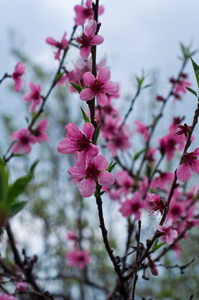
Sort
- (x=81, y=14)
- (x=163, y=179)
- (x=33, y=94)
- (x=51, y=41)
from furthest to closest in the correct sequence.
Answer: (x=33, y=94) < (x=163, y=179) < (x=51, y=41) < (x=81, y=14)

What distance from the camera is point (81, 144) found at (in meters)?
0.69

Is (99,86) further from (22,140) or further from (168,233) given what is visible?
(22,140)

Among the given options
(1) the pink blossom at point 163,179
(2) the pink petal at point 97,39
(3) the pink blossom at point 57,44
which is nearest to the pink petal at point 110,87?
(2) the pink petal at point 97,39

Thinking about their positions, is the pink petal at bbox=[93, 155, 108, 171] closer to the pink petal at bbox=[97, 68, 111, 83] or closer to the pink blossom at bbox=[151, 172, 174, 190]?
the pink petal at bbox=[97, 68, 111, 83]

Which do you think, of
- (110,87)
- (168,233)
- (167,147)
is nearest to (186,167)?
(168,233)

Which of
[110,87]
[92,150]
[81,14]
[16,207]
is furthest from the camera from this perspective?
[81,14]

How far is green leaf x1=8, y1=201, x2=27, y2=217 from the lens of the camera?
0.43 meters

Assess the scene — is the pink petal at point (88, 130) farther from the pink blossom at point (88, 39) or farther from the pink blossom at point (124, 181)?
the pink blossom at point (124, 181)

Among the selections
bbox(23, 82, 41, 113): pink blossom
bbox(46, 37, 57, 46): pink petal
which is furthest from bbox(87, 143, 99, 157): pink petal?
bbox(23, 82, 41, 113): pink blossom

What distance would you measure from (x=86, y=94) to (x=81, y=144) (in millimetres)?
120

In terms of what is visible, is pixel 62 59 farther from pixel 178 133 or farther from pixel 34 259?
pixel 34 259

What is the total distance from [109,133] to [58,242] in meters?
3.89

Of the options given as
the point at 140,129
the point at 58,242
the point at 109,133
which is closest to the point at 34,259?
the point at 109,133

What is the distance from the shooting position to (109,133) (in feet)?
4.82
